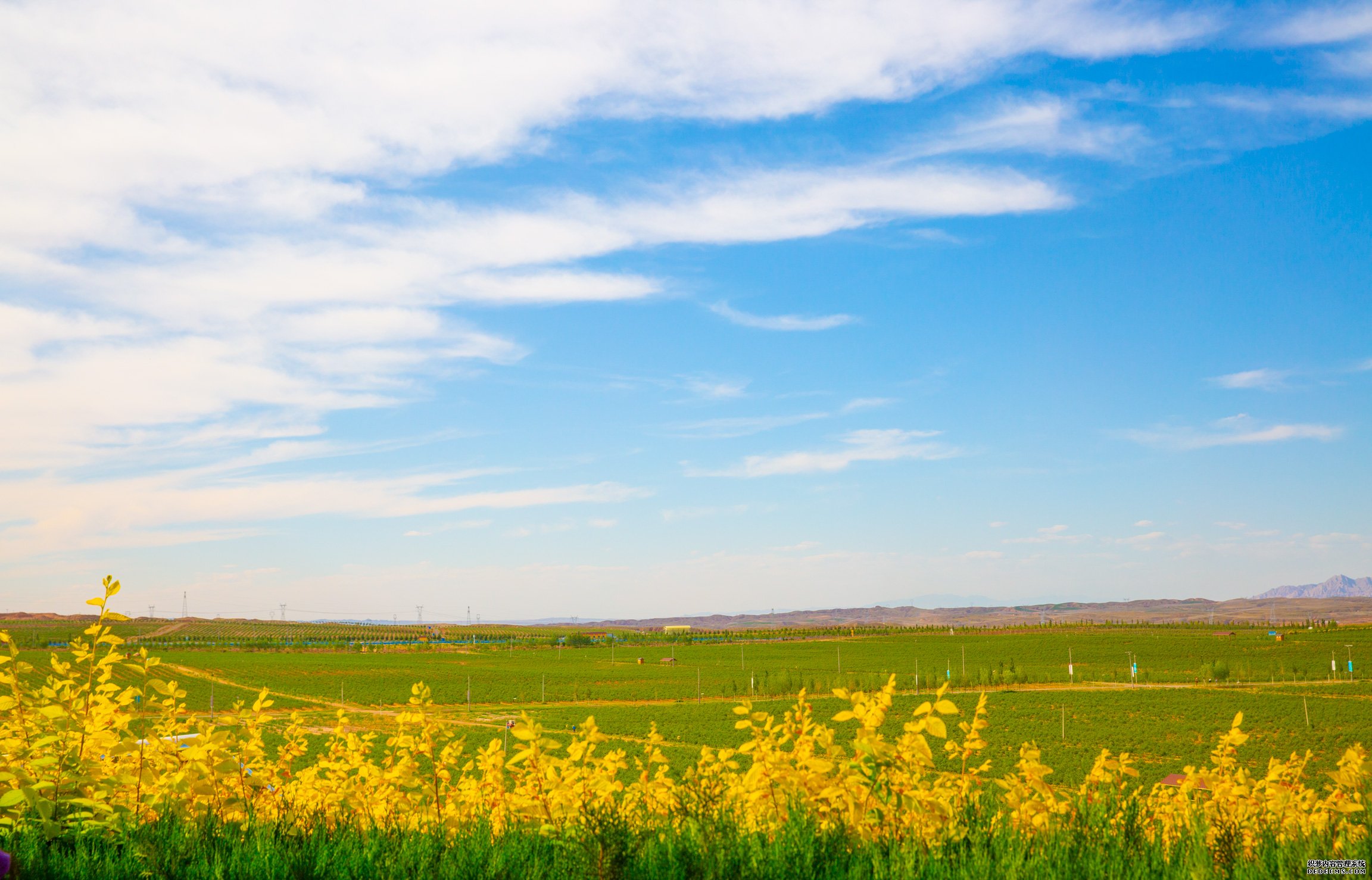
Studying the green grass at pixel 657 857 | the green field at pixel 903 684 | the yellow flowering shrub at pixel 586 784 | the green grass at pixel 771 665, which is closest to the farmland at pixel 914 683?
the green field at pixel 903 684

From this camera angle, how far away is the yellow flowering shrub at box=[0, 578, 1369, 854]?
4.64 m

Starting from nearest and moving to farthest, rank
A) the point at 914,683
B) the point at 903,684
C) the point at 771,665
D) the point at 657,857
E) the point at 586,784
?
the point at 657,857
the point at 586,784
the point at 903,684
the point at 914,683
the point at 771,665

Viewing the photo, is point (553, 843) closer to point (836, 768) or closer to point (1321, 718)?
point (836, 768)

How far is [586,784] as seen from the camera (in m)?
5.23

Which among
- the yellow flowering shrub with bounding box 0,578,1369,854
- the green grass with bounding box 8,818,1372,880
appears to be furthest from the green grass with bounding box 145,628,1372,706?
the green grass with bounding box 8,818,1372,880

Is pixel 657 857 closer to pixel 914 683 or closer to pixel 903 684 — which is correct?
pixel 903 684

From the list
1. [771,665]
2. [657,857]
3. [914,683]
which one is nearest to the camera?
[657,857]

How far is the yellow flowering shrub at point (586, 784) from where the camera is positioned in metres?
4.64

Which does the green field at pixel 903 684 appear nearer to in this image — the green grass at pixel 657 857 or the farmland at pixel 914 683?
the farmland at pixel 914 683

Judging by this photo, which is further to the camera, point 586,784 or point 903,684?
point 903,684

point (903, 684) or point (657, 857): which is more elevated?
point (657, 857)

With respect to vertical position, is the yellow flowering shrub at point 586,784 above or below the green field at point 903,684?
above

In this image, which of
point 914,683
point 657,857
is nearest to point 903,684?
point 914,683

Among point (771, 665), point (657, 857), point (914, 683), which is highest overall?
point (657, 857)
